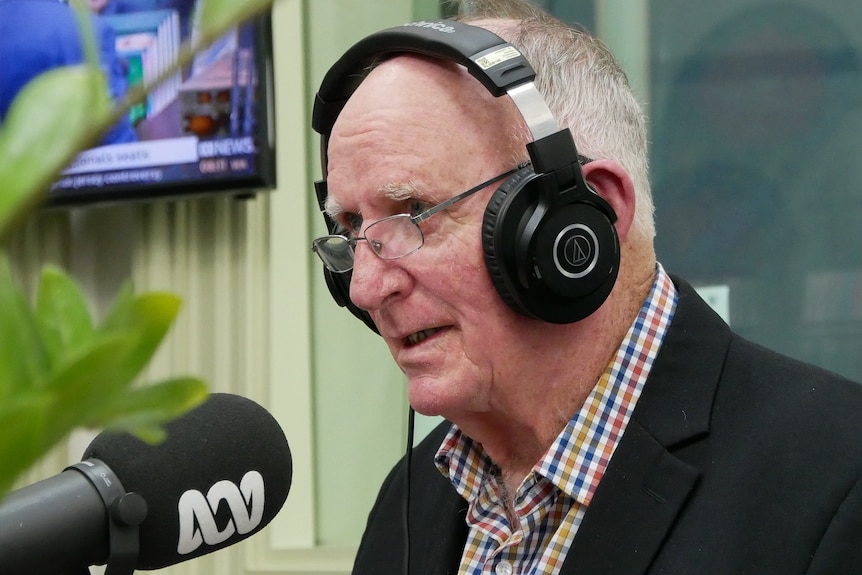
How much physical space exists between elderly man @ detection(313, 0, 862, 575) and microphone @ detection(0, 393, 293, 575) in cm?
23

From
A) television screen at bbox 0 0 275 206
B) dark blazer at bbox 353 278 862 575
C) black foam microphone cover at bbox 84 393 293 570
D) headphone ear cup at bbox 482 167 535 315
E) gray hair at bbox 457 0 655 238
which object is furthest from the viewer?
television screen at bbox 0 0 275 206

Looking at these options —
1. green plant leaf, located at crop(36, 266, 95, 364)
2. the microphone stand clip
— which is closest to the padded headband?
the microphone stand clip

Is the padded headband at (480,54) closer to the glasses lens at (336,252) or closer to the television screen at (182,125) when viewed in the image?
the glasses lens at (336,252)

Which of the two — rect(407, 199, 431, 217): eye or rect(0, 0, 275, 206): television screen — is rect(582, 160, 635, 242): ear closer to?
rect(407, 199, 431, 217): eye

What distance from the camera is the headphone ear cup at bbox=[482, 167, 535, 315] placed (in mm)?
1105

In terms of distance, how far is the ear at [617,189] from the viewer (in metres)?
1.20

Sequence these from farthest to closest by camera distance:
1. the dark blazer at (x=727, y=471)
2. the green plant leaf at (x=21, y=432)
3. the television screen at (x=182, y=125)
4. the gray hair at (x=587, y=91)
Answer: the television screen at (x=182, y=125), the gray hair at (x=587, y=91), the dark blazer at (x=727, y=471), the green plant leaf at (x=21, y=432)

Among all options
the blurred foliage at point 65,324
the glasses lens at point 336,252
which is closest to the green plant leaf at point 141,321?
the blurred foliage at point 65,324

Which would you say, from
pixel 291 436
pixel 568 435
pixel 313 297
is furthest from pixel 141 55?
pixel 568 435

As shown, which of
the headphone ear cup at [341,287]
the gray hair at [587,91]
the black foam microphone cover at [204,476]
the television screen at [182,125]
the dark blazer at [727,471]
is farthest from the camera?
the television screen at [182,125]

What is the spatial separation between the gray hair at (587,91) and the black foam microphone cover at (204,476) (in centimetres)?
48

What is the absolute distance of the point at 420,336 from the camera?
3.97ft

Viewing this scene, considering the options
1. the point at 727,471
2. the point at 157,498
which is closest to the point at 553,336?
the point at 727,471

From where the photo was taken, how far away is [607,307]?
1.20 metres
